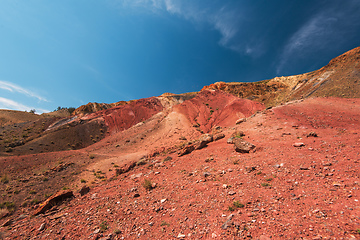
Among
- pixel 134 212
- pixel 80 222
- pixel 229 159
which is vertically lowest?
pixel 80 222

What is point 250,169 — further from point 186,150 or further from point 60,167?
point 60,167

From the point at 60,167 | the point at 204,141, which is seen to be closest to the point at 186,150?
the point at 204,141

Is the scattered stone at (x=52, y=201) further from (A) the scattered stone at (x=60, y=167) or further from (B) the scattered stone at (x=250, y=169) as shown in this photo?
(B) the scattered stone at (x=250, y=169)

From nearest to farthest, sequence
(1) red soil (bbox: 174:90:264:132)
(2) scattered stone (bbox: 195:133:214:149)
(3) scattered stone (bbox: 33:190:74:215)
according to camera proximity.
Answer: (3) scattered stone (bbox: 33:190:74:215), (2) scattered stone (bbox: 195:133:214:149), (1) red soil (bbox: 174:90:264:132)

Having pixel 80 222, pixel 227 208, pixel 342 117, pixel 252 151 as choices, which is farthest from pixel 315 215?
pixel 342 117

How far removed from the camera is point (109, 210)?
7605 mm

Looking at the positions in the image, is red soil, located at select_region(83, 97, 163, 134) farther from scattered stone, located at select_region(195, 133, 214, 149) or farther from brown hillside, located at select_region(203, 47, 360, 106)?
brown hillside, located at select_region(203, 47, 360, 106)

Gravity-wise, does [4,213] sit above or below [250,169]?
below

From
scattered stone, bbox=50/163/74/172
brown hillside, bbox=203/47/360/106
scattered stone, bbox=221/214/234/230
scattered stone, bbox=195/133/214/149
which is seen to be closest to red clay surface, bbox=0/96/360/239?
scattered stone, bbox=221/214/234/230

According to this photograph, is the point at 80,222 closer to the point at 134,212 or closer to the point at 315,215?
the point at 134,212

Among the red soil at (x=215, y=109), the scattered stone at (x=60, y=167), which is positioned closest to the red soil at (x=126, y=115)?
the red soil at (x=215, y=109)

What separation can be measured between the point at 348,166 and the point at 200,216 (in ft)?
21.7

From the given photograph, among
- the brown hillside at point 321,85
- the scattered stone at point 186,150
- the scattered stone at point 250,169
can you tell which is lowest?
the scattered stone at point 250,169

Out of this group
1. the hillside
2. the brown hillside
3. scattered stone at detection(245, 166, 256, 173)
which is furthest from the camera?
the brown hillside
